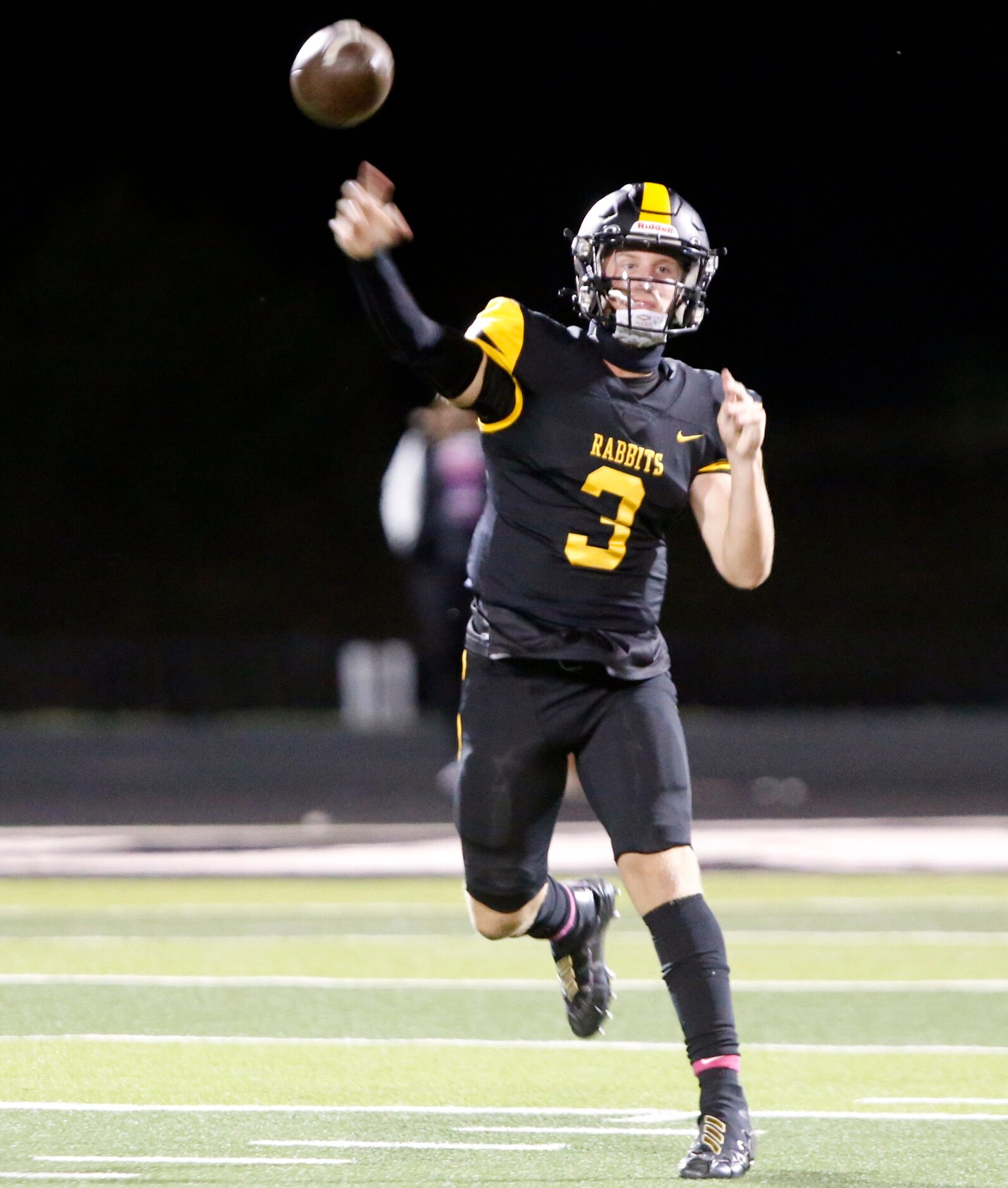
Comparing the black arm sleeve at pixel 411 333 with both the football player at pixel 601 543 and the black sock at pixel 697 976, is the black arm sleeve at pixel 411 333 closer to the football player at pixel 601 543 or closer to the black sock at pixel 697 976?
the football player at pixel 601 543

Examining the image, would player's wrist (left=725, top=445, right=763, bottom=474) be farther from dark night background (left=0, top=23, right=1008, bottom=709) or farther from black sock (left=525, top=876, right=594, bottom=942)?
dark night background (left=0, top=23, right=1008, bottom=709)

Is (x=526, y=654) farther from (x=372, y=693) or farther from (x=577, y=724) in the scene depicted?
(x=372, y=693)

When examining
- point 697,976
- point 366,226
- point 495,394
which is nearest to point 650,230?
point 495,394

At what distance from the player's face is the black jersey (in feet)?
0.51

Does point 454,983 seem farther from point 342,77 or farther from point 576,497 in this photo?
point 342,77

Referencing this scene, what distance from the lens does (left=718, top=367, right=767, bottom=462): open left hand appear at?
4.53 metres

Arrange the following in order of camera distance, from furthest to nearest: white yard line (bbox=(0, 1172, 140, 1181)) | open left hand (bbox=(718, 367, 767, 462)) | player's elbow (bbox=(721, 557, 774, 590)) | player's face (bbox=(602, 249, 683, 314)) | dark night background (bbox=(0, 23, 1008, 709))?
1. dark night background (bbox=(0, 23, 1008, 709))
2. player's face (bbox=(602, 249, 683, 314))
3. player's elbow (bbox=(721, 557, 774, 590))
4. open left hand (bbox=(718, 367, 767, 462))
5. white yard line (bbox=(0, 1172, 140, 1181))

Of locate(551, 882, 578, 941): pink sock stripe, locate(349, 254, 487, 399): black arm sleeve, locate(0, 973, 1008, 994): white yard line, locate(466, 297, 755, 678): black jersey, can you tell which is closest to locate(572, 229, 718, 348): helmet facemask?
locate(466, 297, 755, 678): black jersey

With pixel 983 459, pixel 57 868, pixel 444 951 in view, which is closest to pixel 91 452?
pixel 983 459

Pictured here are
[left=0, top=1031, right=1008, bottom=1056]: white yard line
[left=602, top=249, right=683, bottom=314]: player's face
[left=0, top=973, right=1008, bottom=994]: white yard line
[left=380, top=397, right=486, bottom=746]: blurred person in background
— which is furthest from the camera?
[left=380, top=397, right=486, bottom=746]: blurred person in background

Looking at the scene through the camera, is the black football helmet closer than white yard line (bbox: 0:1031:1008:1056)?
Yes

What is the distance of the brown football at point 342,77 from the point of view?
15.8 feet

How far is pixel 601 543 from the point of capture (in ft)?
15.6

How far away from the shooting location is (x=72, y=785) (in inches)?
627
